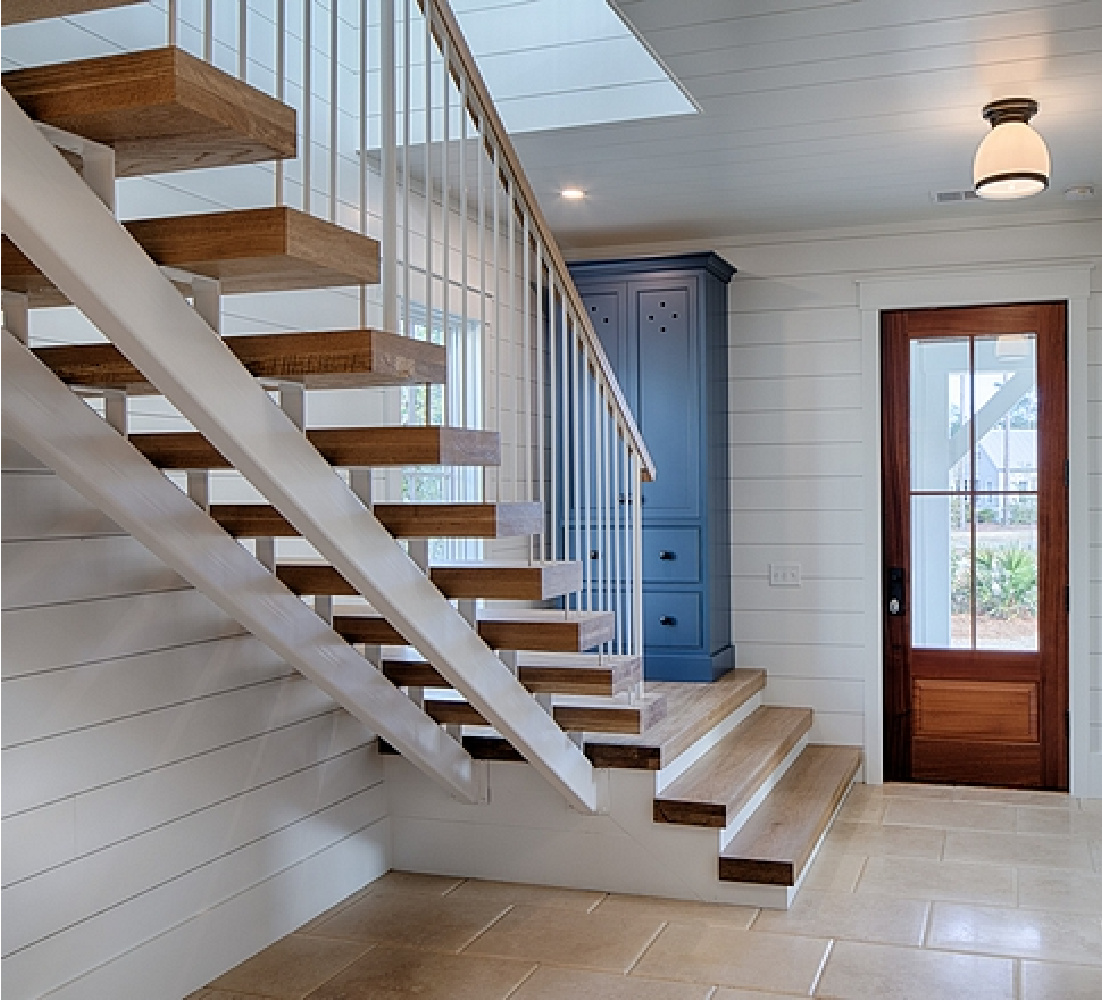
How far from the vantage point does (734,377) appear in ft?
19.1

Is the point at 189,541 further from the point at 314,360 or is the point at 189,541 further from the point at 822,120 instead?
the point at 822,120

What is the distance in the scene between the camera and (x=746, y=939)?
3.60 meters

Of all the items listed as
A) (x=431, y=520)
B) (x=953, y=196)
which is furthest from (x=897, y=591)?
(x=431, y=520)

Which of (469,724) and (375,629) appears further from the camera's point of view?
(469,724)

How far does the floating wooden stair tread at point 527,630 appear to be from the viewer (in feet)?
10.7

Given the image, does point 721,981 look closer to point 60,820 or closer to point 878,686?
point 60,820

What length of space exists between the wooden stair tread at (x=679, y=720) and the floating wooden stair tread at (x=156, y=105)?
8.41 ft

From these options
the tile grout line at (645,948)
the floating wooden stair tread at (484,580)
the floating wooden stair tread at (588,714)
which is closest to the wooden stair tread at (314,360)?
the floating wooden stair tread at (484,580)

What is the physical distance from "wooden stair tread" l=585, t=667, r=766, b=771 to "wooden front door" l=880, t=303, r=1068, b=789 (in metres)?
0.77

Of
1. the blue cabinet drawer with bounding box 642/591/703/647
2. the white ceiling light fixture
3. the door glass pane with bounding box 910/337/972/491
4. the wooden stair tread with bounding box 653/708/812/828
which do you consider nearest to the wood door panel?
the wooden stair tread with bounding box 653/708/812/828

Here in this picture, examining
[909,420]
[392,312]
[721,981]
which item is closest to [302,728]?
[721,981]

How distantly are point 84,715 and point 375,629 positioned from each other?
858 millimetres

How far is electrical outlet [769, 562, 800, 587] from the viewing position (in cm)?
572

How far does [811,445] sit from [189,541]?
136 inches
